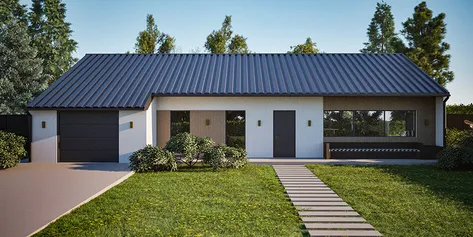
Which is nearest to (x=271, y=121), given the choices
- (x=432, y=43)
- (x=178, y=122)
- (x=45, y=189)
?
(x=178, y=122)

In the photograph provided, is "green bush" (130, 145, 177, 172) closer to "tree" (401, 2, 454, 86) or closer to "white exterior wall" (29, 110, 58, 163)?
"white exterior wall" (29, 110, 58, 163)

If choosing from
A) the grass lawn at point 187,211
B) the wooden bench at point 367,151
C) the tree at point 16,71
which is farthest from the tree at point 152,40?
the grass lawn at point 187,211

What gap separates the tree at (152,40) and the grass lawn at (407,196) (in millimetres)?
23277

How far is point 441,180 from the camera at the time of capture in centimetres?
1006

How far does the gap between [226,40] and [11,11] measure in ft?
67.2

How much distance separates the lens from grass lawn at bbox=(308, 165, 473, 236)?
19.2 ft

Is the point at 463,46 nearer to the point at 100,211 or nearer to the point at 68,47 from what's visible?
the point at 100,211

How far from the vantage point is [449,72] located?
28.2 meters

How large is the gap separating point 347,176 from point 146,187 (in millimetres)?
5827

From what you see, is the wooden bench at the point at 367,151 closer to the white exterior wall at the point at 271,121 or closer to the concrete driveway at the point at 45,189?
the white exterior wall at the point at 271,121

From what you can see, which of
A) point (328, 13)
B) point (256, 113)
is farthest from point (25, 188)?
point (328, 13)

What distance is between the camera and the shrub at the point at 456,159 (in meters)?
11.9

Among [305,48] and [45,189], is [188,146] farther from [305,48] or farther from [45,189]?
[305,48]

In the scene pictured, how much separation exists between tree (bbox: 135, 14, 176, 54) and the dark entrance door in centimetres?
1980
